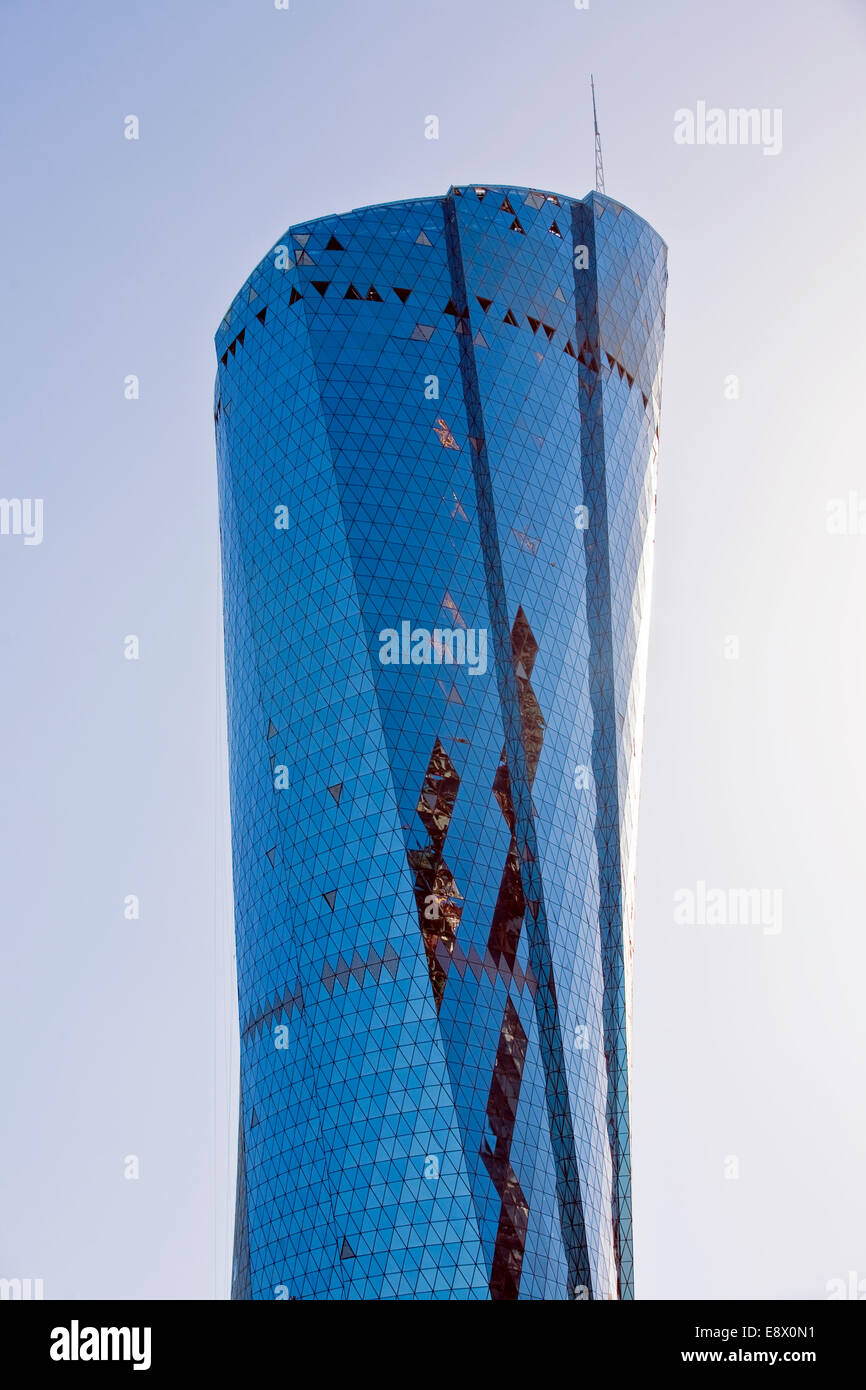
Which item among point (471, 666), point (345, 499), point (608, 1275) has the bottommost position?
point (608, 1275)

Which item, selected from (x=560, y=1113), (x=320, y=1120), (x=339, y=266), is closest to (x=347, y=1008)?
(x=320, y=1120)

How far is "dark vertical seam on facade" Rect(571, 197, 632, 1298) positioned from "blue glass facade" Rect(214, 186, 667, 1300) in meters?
0.10

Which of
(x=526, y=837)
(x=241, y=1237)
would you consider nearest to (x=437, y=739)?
(x=526, y=837)

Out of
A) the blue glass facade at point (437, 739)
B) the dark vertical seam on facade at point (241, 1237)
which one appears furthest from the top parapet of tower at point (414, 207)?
the dark vertical seam on facade at point (241, 1237)

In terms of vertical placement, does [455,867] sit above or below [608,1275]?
above

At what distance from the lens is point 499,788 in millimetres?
50469

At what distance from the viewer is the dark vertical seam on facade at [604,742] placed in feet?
166

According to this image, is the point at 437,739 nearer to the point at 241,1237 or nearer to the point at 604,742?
the point at 604,742

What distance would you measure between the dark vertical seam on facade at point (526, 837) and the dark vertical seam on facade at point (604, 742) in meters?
2.27

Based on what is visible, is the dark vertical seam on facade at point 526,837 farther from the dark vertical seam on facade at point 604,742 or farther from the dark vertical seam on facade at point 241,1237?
the dark vertical seam on facade at point 241,1237

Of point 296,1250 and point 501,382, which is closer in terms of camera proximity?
point 296,1250

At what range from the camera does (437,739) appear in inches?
1982
